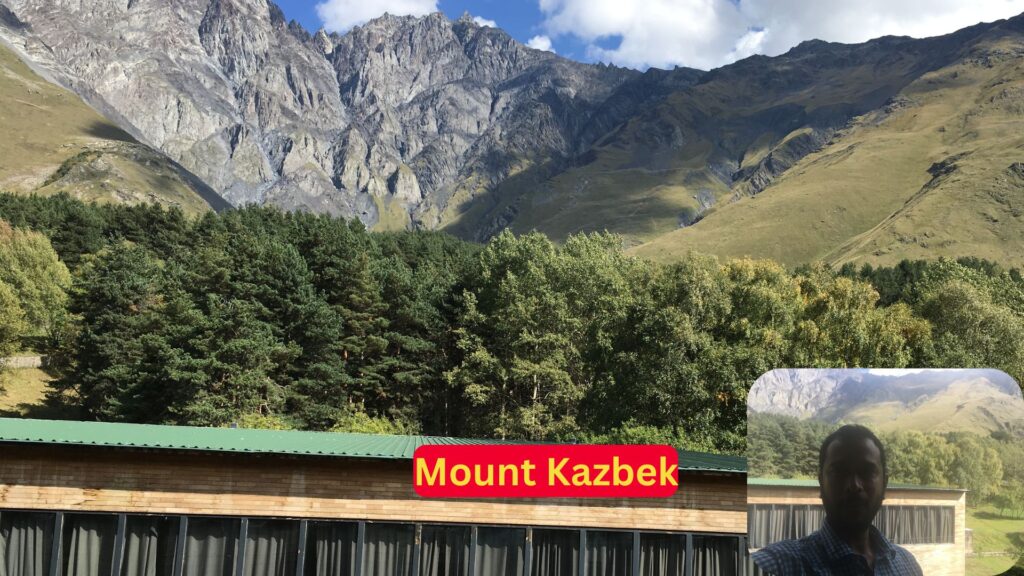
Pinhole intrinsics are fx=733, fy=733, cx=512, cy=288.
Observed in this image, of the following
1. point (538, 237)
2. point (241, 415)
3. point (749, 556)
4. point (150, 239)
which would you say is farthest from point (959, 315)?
point (150, 239)

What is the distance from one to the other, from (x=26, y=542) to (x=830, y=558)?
559 inches

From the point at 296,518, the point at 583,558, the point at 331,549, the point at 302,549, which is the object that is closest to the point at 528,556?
the point at 583,558

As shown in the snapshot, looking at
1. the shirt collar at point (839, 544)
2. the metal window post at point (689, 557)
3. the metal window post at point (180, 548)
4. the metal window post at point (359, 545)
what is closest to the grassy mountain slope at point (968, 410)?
the shirt collar at point (839, 544)

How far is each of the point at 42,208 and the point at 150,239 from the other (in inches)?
542

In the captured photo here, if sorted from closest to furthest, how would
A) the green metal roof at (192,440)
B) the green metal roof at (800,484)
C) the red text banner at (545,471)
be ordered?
the green metal roof at (800,484)
the red text banner at (545,471)
the green metal roof at (192,440)

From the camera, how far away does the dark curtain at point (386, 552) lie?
13.4 metres

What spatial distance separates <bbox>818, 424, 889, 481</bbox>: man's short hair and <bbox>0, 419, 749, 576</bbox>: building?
10.1m

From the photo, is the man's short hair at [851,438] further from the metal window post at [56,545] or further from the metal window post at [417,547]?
the metal window post at [56,545]

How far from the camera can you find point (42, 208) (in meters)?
79.1

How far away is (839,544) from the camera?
3.31 meters

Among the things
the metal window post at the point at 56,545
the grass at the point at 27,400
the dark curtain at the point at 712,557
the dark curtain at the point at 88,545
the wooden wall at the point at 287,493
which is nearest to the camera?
the metal window post at the point at 56,545

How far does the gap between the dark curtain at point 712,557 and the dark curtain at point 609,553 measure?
4.00ft

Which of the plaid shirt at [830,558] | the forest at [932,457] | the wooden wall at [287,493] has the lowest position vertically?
the wooden wall at [287,493]

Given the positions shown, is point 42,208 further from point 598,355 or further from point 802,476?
point 802,476
